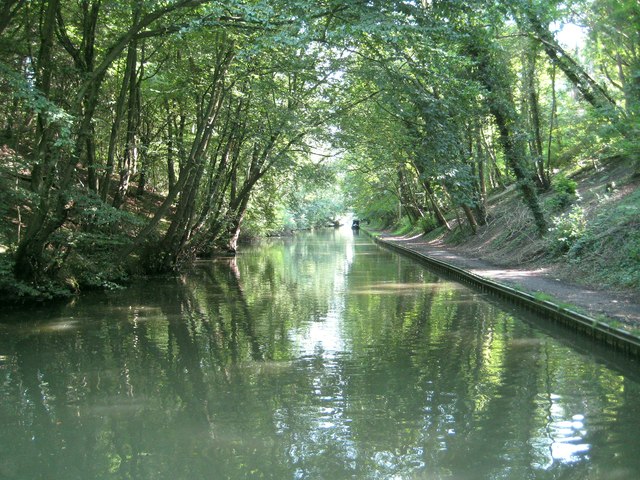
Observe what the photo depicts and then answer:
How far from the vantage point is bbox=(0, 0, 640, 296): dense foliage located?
10273 mm

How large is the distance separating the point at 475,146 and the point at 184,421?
22902mm

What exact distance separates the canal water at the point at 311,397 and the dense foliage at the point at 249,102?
10.9 ft

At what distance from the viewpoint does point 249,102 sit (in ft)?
64.8

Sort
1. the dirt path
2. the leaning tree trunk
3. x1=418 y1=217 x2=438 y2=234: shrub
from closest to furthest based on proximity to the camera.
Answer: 1. the dirt path
2. the leaning tree trunk
3. x1=418 y1=217 x2=438 y2=234: shrub

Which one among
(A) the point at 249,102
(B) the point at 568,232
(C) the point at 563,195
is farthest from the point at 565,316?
(A) the point at 249,102

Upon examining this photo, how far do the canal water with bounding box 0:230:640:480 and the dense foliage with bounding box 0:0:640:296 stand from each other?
10.9ft

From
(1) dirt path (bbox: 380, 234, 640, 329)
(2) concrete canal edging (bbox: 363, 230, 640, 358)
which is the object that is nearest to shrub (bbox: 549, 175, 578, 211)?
(1) dirt path (bbox: 380, 234, 640, 329)

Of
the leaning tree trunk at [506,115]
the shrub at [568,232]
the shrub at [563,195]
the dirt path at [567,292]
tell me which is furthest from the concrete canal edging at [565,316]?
the shrub at [563,195]

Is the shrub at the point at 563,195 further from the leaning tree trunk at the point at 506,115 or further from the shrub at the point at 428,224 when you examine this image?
the shrub at the point at 428,224

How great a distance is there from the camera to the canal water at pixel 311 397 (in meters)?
5.12

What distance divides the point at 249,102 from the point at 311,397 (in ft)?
48.6

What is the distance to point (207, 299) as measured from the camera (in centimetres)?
1519

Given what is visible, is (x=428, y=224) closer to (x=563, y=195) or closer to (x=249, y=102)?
(x=563, y=195)

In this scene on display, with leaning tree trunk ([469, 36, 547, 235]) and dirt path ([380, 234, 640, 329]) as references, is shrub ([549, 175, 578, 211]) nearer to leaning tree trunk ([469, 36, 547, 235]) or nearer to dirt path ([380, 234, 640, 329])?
leaning tree trunk ([469, 36, 547, 235])
